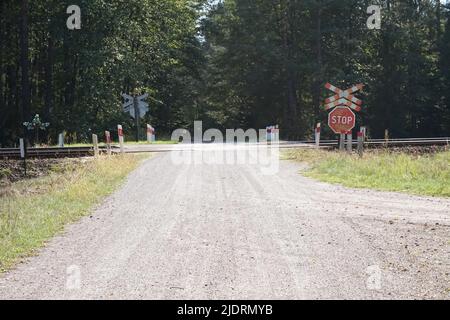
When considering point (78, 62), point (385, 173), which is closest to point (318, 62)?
point (78, 62)

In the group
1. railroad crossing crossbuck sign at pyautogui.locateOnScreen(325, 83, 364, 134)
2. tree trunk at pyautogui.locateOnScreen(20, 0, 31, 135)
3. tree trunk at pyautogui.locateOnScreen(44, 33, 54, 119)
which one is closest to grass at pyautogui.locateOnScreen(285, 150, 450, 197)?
railroad crossing crossbuck sign at pyautogui.locateOnScreen(325, 83, 364, 134)

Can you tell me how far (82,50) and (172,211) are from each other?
86.7 ft

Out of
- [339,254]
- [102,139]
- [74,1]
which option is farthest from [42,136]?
[339,254]

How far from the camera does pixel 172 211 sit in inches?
376

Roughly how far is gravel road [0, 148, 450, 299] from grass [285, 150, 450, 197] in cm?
103

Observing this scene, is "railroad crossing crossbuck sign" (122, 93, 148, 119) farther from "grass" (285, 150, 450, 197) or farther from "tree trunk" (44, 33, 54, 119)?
"grass" (285, 150, 450, 197)

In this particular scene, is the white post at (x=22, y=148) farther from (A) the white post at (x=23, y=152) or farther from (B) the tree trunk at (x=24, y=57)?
(B) the tree trunk at (x=24, y=57)

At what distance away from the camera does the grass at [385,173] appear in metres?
12.1

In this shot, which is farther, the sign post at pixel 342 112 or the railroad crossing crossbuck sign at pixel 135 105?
the railroad crossing crossbuck sign at pixel 135 105

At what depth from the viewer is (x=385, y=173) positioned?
13844 millimetres

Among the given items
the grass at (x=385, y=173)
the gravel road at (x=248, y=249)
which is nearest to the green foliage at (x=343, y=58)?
the grass at (x=385, y=173)

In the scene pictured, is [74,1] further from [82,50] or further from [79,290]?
[79,290]

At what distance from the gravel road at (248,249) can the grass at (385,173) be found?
103cm

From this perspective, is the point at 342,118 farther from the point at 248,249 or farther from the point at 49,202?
the point at 248,249
